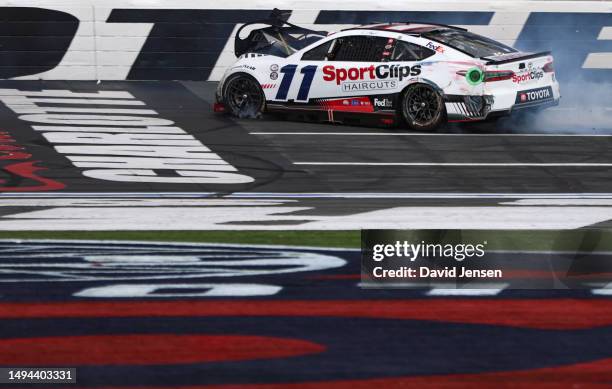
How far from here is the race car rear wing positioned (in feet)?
54.5

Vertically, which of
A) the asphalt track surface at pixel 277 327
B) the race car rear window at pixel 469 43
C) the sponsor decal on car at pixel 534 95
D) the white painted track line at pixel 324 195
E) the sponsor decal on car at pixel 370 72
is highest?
the race car rear window at pixel 469 43

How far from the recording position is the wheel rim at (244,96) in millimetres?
16656

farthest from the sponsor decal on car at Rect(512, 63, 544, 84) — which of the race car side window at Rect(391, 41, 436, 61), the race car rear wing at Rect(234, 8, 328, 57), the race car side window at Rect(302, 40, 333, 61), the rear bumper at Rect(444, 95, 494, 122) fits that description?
the race car rear wing at Rect(234, 8, 328, 57)

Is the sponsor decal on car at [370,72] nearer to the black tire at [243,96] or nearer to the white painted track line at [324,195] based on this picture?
the black tire at [243,96]

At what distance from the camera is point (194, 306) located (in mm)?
7125

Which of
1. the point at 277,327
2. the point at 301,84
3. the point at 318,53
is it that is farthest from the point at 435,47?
the point at 277,327

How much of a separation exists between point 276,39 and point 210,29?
3.49 meters

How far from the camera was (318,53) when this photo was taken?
16016mm

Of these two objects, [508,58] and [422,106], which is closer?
[508,58]

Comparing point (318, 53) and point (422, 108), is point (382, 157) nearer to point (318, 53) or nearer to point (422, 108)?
point (422, 108)

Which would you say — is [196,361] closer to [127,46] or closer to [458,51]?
[458,51]

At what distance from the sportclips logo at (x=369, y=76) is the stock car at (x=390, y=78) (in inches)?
0.5

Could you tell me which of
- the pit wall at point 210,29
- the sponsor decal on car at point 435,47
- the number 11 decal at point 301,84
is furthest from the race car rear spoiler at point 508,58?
the pit wall at point 210,29

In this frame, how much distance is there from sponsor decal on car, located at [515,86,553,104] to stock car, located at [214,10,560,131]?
1 cm
